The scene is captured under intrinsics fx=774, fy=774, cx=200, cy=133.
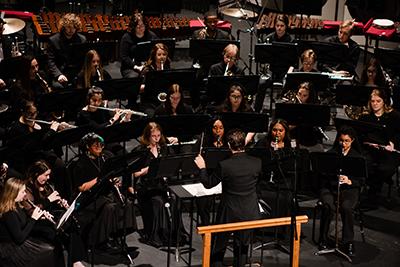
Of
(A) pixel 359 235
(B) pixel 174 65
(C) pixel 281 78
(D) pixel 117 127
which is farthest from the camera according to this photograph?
(B) pixel 174 65

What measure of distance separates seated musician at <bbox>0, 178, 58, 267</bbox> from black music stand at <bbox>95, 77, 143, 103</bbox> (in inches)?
103

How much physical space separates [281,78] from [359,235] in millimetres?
3730

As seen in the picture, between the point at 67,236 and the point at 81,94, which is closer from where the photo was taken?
the point at 67,236

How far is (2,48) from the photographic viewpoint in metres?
10.7

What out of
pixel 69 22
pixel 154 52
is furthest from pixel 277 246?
pixel 69 22

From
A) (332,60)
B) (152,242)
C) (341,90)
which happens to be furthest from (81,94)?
(332,60)

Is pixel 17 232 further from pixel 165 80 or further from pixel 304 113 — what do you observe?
A: pixel 304 113

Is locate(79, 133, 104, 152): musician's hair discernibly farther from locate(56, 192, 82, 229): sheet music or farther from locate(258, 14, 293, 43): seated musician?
locate(258, 14, 293, 43): seated musician

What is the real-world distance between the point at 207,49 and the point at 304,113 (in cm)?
247

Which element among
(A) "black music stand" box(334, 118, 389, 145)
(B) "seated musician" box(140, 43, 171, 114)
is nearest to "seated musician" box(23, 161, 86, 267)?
(B) "seated musician" box(140, 43, 171, 114)

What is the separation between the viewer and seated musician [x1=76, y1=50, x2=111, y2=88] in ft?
32.7

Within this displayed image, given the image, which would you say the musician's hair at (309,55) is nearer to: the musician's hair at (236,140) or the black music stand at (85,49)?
the black music stand at (85,49)

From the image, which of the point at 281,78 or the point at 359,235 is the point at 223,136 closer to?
the point at 359,235

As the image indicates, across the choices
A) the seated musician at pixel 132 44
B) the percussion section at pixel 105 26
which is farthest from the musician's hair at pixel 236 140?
the percussion section at pixel 105 26
